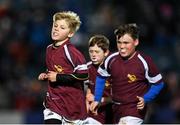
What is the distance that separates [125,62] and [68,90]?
0.78 meters

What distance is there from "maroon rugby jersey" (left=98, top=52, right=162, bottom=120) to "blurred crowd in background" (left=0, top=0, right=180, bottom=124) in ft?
17.8

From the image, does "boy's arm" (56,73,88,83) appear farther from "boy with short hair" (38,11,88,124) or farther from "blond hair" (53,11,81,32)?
"blond hair" (53,11,81,32)

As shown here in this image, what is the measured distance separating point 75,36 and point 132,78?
263 inches

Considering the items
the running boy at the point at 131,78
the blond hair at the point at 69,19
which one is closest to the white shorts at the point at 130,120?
the running boy at the point at 131,78

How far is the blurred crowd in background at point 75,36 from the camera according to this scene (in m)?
14.3

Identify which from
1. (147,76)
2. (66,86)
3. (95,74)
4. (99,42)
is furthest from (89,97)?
(147,76)

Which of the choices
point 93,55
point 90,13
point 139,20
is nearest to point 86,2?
point 90,13

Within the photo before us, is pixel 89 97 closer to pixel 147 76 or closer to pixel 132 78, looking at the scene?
pixel 132 78

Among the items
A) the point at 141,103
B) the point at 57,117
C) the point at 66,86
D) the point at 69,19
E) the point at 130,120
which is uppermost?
the point at 69,19

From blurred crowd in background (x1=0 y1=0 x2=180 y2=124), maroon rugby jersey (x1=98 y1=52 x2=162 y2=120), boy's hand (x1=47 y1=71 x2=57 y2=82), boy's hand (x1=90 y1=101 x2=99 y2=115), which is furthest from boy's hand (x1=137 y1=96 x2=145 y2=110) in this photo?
blurred crowd in background (x1=0 y1=0 x2=180 y2=124)

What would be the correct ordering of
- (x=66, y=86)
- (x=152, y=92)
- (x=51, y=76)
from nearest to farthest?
(x=51, y=76), (x=66, y=86), (x=152, y=92)

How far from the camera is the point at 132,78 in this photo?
8242mm

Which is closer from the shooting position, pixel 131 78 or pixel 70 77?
pixel 70 77

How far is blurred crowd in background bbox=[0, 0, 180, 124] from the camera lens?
46.9 feet
